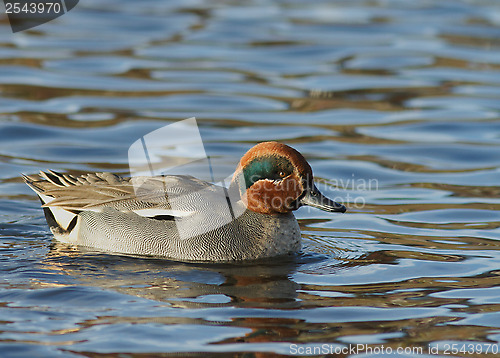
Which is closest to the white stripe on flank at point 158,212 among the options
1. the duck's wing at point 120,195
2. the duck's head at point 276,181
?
the duck's wing at point 120,195

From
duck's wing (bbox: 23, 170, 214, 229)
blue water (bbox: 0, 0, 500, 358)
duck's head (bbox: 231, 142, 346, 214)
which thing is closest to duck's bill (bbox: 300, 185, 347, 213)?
duck's head (bbox: 231, 142, 346, 214)

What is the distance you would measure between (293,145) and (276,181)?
376 centimetres

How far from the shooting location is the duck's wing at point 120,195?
7.03m

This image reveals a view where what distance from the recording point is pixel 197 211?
698 centimetres

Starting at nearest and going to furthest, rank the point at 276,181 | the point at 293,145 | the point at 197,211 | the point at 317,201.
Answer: the point at 197,211 < the point at 276,181 < the point at 317,201 < the point at 293,145

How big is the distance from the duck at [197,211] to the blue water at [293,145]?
0.46 ft

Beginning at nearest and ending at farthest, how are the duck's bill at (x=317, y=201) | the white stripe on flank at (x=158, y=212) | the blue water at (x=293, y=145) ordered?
1. the blue water at (x=293, y=145)
2. the white stripe on flank at (x=158, y=212)
3. the duck's bill at (x=317, y=201)

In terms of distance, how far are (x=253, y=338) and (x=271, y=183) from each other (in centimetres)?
197

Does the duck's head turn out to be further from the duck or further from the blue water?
the blue water

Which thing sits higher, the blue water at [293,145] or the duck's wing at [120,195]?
the duck's wing at [120,195]

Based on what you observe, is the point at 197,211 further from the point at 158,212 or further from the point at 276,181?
the point at 276,181

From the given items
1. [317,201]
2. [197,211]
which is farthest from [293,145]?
[197,211]

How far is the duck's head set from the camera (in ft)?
23.1

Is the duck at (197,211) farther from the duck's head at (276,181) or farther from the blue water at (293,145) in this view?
the blue water at (293,145)
